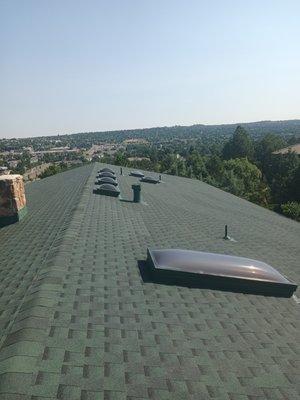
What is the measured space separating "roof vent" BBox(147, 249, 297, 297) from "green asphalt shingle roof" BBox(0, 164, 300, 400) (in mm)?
280

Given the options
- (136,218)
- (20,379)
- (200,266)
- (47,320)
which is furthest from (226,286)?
(136,218)

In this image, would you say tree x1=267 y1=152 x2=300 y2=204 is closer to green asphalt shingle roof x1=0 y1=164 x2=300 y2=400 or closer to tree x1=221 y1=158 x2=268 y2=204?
tree x1=221 y1=158 x2=268 y2=204

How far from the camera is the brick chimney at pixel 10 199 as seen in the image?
13602mm

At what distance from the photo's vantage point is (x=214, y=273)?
8812 mm

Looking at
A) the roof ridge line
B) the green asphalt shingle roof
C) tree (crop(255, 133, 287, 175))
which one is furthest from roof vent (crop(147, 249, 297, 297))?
tree (crop(255, 133, 287, 175))

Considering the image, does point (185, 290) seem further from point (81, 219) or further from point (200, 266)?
point (81, 219)

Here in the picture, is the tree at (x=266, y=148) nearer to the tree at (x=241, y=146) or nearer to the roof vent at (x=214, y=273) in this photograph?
the tree at (x=241, y=146)

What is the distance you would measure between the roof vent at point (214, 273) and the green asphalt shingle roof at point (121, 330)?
0.92 feet

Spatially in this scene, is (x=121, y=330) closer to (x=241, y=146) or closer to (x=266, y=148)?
(x=241, y=146)

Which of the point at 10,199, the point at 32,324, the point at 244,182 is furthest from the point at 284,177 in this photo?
the point at 32,324

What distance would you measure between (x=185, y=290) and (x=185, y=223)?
7.63 m

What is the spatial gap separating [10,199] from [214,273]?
8.34 meters

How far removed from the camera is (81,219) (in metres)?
12.6

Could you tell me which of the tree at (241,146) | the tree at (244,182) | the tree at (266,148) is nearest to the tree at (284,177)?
the tree at (244,182)
